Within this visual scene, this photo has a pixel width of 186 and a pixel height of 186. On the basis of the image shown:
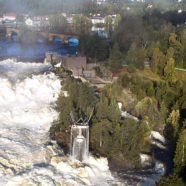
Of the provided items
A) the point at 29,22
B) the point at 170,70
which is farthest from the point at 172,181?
the point at 29,22

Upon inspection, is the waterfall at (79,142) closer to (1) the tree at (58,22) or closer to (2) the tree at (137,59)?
(2) the tree at (137,59)

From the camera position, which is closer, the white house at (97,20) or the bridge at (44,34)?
the bridge at (44,34)

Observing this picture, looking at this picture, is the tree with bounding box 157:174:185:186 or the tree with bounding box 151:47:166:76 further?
the tree with bounding box 151:47:166:76

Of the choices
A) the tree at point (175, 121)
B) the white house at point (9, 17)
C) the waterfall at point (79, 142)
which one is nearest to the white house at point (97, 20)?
the white house at point (9, 17)

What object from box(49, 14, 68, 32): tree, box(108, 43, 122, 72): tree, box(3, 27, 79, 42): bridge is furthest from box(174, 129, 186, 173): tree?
box(49, 14, 68, 32): tree

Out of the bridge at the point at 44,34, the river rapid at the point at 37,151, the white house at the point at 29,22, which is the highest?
the white house at the point at 29,22

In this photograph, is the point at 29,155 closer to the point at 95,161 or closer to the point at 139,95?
the point at 95,161

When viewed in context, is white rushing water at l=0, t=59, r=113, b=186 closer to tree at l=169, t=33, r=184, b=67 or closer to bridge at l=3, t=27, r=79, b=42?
tree at l=169, t=33, r=184, b=67

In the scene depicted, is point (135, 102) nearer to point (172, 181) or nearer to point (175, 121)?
point (175, 121)
